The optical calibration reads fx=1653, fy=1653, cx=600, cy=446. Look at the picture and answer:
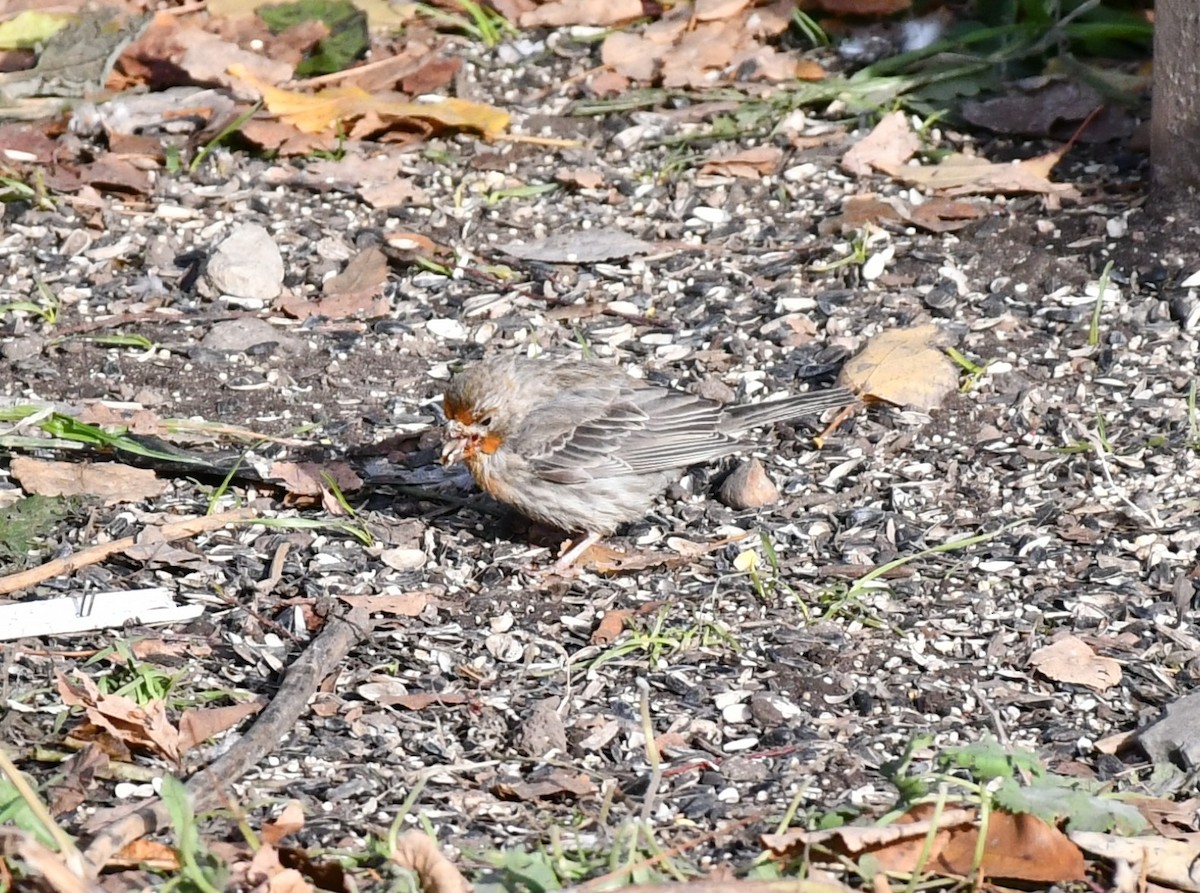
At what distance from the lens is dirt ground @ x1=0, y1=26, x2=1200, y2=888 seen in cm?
435

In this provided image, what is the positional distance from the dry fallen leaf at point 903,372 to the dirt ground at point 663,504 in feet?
0.24

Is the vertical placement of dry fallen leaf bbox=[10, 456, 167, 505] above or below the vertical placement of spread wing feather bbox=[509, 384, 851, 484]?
above

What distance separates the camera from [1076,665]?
4668 millimetres

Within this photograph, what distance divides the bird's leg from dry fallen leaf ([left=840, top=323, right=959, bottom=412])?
1.16 meters

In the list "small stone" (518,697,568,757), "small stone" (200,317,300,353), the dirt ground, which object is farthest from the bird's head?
"small stone" (518,697,568,757)

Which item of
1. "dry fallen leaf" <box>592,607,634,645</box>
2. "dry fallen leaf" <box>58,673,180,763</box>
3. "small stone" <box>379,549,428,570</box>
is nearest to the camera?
"dry fallen leaf" <box>58,673,180,763</box>

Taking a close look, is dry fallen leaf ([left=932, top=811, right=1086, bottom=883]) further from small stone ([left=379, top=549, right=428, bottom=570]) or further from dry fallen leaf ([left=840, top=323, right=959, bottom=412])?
dry fallen leaf ([left=840, top=323, right=959, bottom=412])

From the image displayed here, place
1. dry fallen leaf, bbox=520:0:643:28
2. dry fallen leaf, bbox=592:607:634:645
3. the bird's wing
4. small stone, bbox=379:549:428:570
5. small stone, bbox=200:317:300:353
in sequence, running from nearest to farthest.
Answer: dry fallen leaf, bbox=592:607:634:645
small stone, bbox=379:549:428:570
the bird's wing
small stone, bbox=200:317:300:353
dry fallen leaf, bbox=520:0:643:28

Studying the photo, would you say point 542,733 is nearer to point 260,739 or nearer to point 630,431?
point 260,739

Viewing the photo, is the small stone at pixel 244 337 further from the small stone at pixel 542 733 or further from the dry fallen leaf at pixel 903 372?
the small stone at pixel 542 733

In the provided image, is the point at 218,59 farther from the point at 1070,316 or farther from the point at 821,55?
the point at 1070,316

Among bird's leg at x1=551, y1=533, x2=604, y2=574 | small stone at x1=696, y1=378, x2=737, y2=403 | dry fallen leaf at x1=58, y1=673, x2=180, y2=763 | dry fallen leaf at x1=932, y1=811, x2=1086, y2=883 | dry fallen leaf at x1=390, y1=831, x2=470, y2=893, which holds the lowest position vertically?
bird's leg at x1=551, y1=533, x2=604, y2=574

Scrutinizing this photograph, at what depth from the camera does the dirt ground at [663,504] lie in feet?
14.3

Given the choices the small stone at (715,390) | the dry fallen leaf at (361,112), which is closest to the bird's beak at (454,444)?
the small stone at (715,390)
